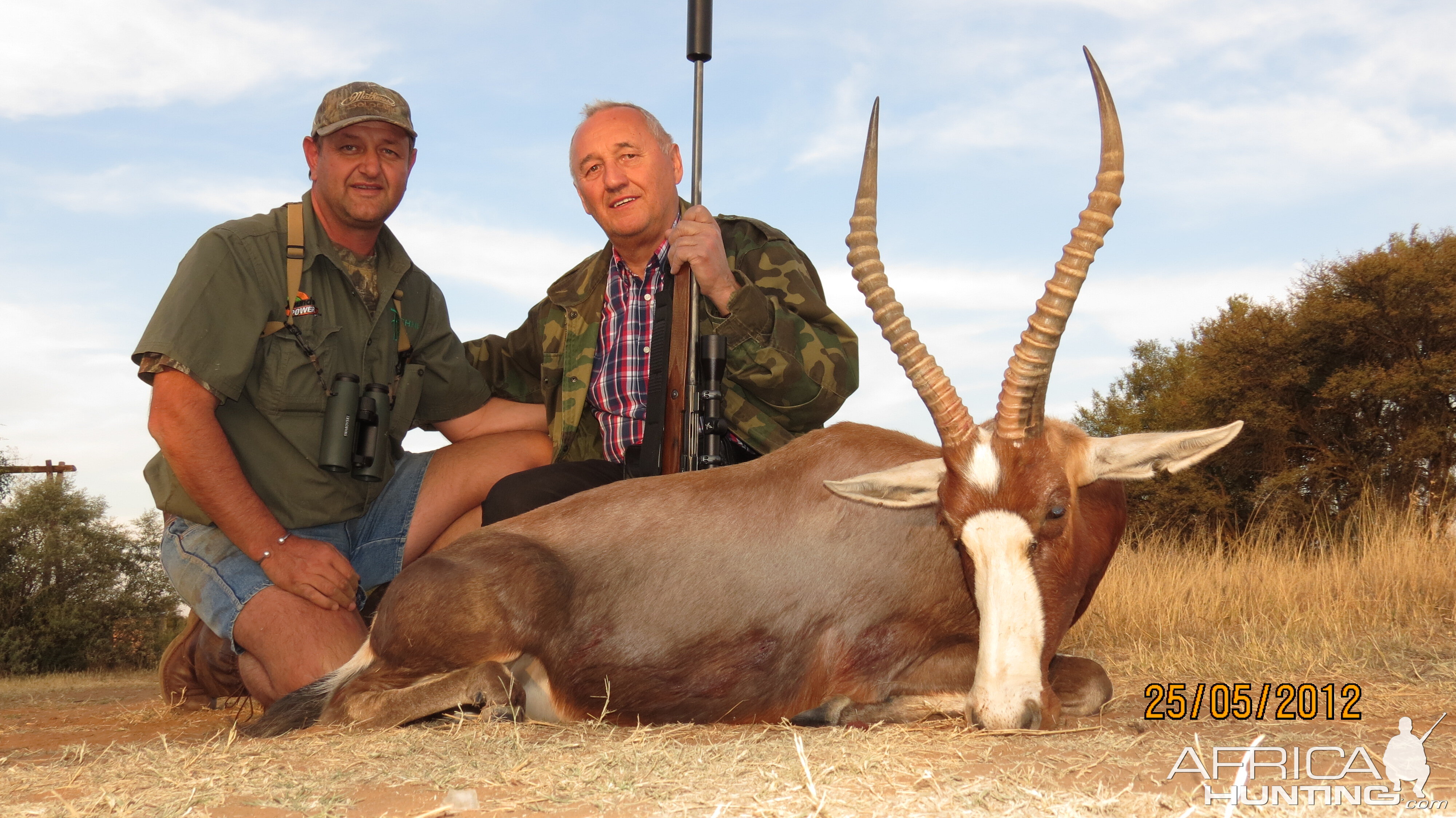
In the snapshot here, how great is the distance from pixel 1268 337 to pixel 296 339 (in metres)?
20.4

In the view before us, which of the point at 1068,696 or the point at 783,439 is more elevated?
the point at 783,439

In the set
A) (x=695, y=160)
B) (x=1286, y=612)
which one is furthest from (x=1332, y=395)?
(x=695, y=160)

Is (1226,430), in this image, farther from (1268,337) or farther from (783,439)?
(1268,337)

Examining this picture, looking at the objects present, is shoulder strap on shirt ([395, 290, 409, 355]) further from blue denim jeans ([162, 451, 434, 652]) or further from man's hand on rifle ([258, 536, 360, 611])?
man's hand on rifle ([258, 536, 360, 611])

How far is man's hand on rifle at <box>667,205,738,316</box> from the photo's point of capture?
544 centimetres

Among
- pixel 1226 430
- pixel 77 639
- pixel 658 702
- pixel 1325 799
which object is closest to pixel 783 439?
pixel 658 702

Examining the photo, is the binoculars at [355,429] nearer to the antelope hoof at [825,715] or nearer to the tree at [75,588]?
the antelope hoof at [825,715]

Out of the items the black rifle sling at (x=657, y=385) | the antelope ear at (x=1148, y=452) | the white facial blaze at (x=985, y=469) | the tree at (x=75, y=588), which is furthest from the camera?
the tree at (x=75, y=588)

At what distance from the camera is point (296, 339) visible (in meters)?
5.43

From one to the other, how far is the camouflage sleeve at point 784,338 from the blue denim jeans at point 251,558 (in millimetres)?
1958

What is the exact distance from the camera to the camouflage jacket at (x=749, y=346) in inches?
213

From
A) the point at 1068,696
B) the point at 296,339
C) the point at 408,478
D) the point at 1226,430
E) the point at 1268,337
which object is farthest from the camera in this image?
the point at 1268,337

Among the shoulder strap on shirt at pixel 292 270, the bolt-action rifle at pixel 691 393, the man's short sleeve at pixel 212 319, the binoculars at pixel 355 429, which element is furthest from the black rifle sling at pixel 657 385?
the man's short sleeve at pixel 212 319

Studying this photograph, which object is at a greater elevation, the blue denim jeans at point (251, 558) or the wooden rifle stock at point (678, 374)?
the wooden rifle stock at point (678, 374)
